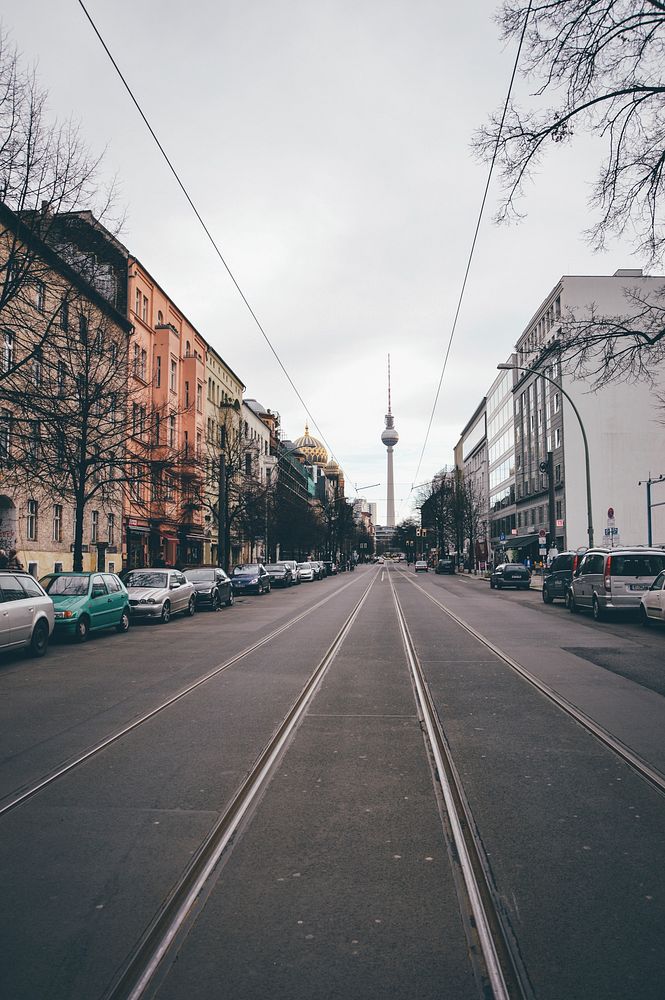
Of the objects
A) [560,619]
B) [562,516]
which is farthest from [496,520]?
[560,619]

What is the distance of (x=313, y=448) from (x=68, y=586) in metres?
162

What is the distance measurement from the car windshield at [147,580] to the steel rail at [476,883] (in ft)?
53.3

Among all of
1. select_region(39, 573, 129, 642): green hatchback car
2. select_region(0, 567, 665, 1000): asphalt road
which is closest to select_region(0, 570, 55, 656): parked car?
select_region(39, 573, 129, 642): green hatchback car

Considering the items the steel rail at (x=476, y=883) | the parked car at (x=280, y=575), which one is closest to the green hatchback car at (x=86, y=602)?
the steel rail at (x=476, y=883)

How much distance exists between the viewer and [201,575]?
28.0 meters

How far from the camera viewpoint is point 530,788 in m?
5.88

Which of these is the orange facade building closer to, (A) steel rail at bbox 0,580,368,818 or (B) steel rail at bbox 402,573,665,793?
(A) steel rail at bbox 0,580,368,818

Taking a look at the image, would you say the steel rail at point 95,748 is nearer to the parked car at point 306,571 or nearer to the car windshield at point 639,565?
the car windshield at point 639,565

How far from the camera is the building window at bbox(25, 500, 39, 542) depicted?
30.9m

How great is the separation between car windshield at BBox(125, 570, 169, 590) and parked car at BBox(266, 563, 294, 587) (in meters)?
25.3

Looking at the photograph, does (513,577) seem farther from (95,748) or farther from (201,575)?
(95,748)

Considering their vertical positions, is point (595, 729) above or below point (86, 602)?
below

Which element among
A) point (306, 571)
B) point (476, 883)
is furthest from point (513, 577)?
point (476, 883)

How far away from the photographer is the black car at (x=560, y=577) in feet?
88.2
